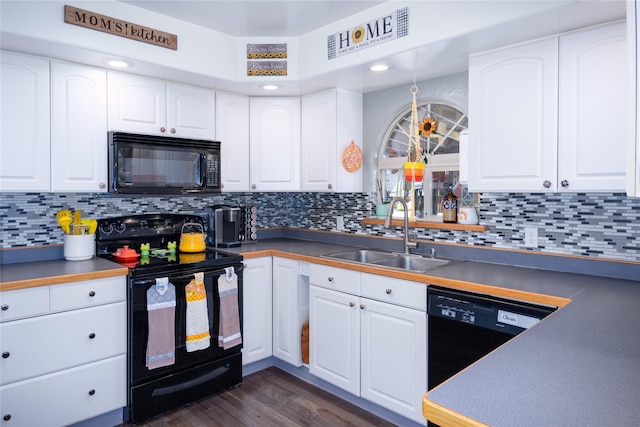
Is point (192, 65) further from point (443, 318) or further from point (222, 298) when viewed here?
point (443, 318)

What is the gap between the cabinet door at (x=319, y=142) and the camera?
124 inches

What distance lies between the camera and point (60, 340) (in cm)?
216

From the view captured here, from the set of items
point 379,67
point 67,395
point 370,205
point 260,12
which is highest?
point 260,12

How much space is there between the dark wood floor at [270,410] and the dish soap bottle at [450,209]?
1277 mm

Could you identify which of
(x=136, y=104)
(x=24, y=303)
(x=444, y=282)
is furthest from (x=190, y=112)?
(x=444, y=282)

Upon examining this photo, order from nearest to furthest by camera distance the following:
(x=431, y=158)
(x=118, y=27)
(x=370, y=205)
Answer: (x=118, y=27) → (x=431, y=158) → (x=370, y=205)

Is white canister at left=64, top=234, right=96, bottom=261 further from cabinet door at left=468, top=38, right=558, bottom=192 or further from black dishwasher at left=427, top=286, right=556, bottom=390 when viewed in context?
cabinet door at left=468, top=38, right=558, bottom=192

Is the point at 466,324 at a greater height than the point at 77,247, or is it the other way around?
the point at 77,247

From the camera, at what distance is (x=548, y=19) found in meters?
1.86

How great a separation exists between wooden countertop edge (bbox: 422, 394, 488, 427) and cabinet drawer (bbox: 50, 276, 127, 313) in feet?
6.44

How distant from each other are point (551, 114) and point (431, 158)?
1.01 metres

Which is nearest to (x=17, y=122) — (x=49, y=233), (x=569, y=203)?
(x=49, y=233)

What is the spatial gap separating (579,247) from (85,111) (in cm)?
282

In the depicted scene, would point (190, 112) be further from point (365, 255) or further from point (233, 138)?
point (365, 255)
